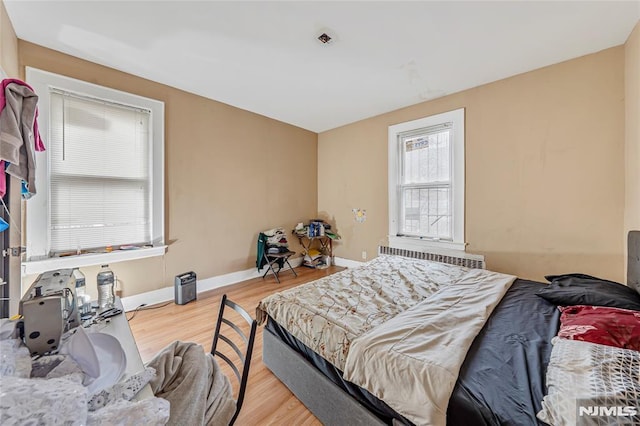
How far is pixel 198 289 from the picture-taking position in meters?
3.31

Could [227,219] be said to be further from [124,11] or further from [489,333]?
[489,333]

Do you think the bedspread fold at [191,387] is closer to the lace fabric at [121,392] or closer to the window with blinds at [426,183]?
the lace fabric at [121,392]

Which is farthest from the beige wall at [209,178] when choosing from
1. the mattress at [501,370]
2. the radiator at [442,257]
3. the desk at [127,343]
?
the mattress at [501,370]

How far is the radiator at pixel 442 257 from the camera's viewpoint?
9.67 feet

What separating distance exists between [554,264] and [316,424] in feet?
9.26

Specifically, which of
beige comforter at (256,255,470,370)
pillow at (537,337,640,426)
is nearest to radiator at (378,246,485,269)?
beige comforter at (256,255,470,370)

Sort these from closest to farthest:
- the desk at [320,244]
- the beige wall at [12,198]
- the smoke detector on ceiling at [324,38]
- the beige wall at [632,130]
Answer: the beige wall at [12,198]
the beige wall at [632,130]
the smoke detector on ceiling at [324,38]
the desk at [320,244]

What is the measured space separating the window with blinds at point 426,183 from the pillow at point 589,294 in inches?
59.6

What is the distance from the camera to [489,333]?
1361 millimetres

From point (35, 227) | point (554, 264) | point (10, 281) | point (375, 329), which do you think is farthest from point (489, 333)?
point (35, 227)

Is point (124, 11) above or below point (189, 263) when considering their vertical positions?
above

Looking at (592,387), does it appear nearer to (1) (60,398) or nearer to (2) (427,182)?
(1) (60,398)

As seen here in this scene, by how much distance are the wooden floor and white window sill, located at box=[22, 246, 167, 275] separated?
0.63 metres

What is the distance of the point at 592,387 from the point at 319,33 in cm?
262
